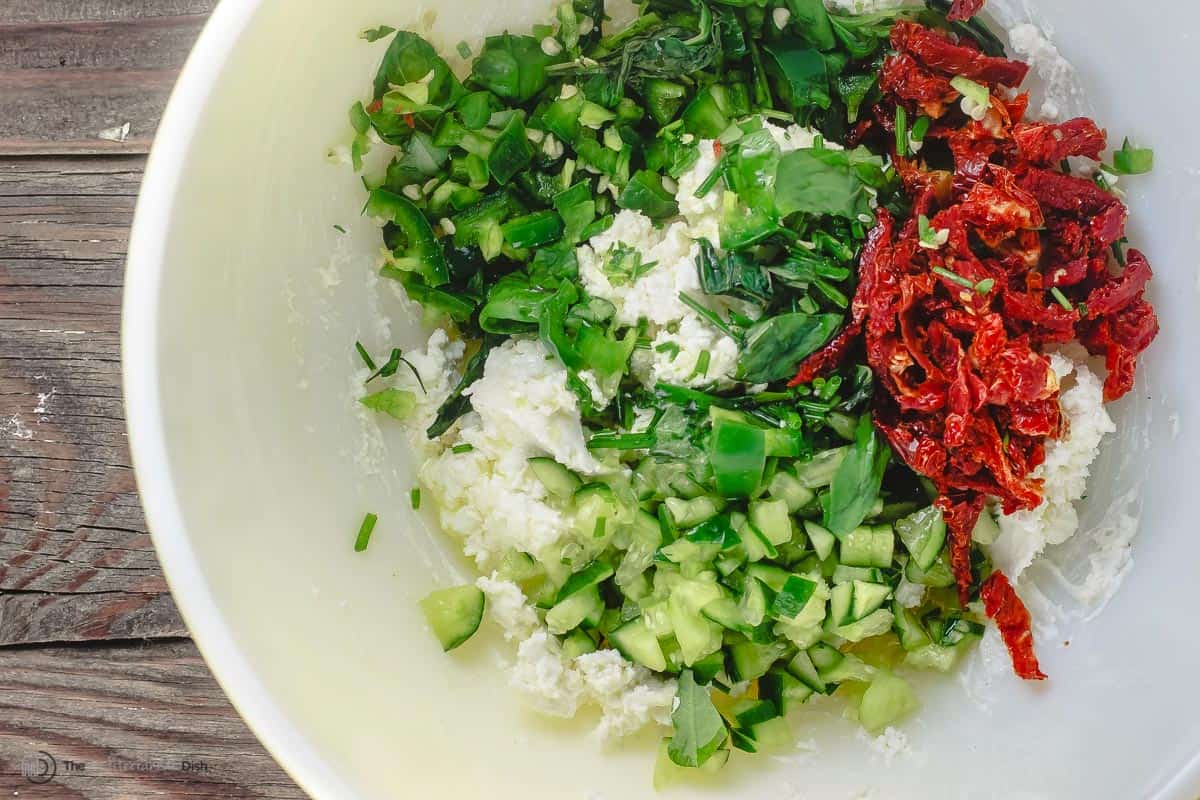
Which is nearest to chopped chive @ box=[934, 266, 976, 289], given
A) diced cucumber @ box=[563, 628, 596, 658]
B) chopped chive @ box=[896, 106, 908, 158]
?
chopped chive @ box=[896, 106, 908, 158]

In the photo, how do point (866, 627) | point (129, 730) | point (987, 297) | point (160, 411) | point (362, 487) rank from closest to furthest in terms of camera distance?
point (160, 411)
point (987, 297)
point (866, 627)
point (362, 487)
point (129, 730)

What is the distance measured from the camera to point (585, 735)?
6.01 feet

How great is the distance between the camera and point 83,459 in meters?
2.20

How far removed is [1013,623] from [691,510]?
0.62 metres

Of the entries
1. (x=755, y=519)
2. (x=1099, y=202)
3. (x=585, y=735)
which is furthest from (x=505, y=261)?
(x=1099, y=202)

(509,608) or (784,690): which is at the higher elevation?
(784,690)

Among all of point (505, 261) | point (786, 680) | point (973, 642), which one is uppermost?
point (505, 261)

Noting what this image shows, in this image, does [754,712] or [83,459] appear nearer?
[754,712]

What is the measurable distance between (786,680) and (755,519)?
333 millimetres

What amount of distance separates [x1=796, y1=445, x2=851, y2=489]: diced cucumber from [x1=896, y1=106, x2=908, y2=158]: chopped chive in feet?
1.84

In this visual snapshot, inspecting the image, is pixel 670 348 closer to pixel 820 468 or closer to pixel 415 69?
pixel 820 468

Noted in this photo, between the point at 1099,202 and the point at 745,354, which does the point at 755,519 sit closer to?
the point at 745,354

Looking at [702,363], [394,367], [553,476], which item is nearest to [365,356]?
[394,367]

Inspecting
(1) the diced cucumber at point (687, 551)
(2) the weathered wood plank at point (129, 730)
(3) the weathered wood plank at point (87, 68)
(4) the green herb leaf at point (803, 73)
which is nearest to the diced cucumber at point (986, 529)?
(1) the diced cucumber at point (687, 551)
